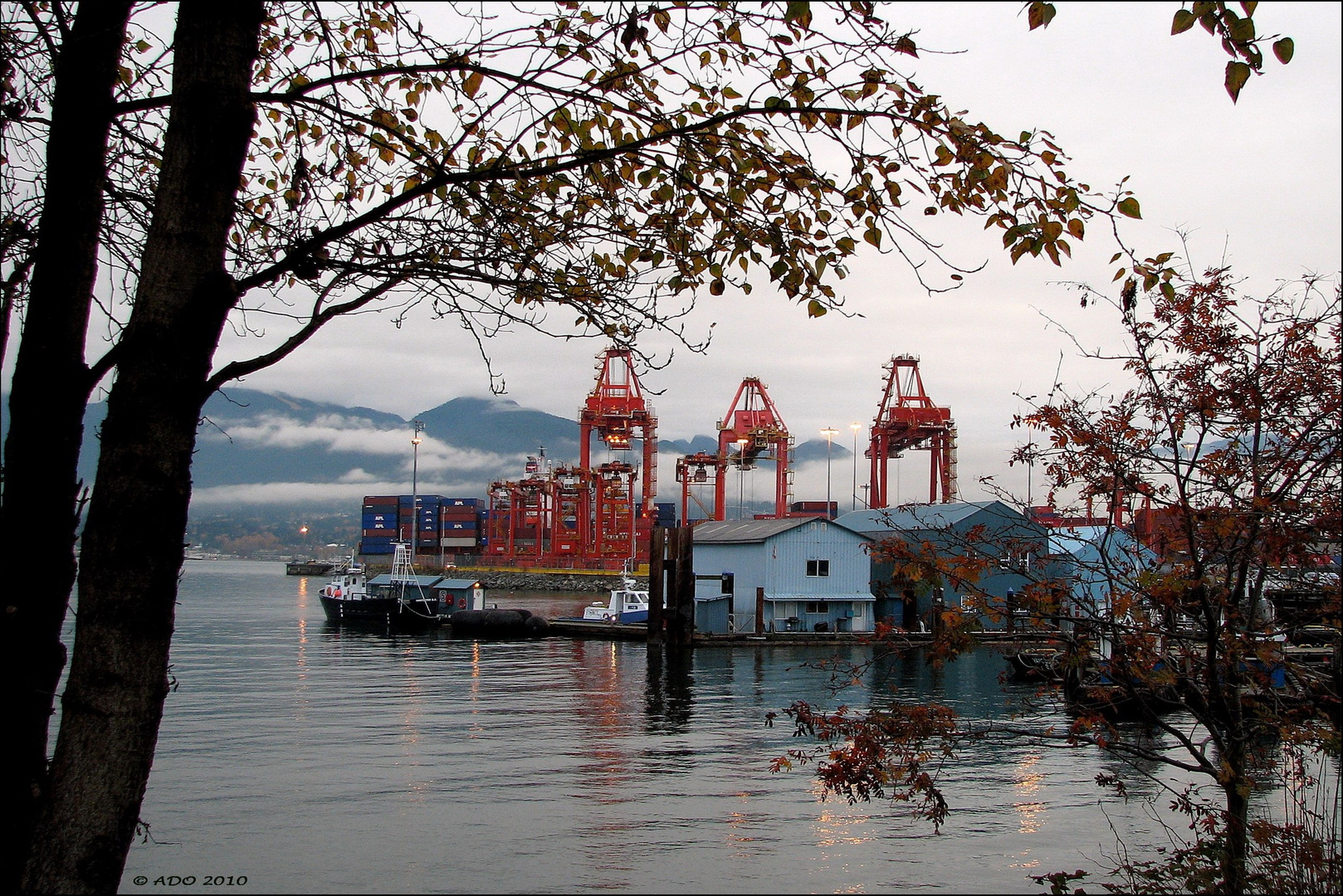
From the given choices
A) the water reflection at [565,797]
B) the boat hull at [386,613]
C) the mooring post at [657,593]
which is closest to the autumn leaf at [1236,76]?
the water reflection at [565,797]

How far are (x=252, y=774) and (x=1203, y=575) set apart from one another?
16.3 metres

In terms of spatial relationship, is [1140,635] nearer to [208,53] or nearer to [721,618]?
[208,53]

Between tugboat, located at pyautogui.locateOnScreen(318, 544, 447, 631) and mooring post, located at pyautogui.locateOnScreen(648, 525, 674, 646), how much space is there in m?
17.0

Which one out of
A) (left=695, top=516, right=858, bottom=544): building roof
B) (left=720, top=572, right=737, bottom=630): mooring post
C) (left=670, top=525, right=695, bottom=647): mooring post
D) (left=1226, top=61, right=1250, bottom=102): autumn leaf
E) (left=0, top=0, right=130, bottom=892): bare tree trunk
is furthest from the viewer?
(left=695, top=516, right=858, bottom=544): building roof

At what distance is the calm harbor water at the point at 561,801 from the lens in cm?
1223

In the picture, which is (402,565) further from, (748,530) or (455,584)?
(748,530)

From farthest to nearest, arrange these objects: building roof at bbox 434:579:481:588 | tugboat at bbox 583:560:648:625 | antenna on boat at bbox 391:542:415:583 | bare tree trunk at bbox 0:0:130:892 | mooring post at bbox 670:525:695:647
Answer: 1. antenna on boat at bbox 391:542:415:583
2. building roof at bbox 434:579:481:588
3. tugboat at bbox 583:560:648:625
4. mooring post at bbox 670:525:695:647
5. bare tree trunk at bbox 0:0:130:892

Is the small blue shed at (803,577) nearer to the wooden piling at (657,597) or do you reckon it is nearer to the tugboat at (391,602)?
the wooden piling at (657,597)

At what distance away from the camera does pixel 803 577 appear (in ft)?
161

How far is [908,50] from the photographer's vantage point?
481cm

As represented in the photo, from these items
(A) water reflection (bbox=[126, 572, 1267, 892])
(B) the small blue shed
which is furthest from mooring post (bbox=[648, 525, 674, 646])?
(A) water reflection (bbox=[126, 572, 1267, 892])

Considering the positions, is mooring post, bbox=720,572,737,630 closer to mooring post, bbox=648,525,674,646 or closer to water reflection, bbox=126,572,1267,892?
mooring post, bbox=648,525,674,646

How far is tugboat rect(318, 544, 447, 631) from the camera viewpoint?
55.9 m

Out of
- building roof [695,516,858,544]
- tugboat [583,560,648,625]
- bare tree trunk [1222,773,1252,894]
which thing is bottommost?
tugboat [583,560,648,625]
